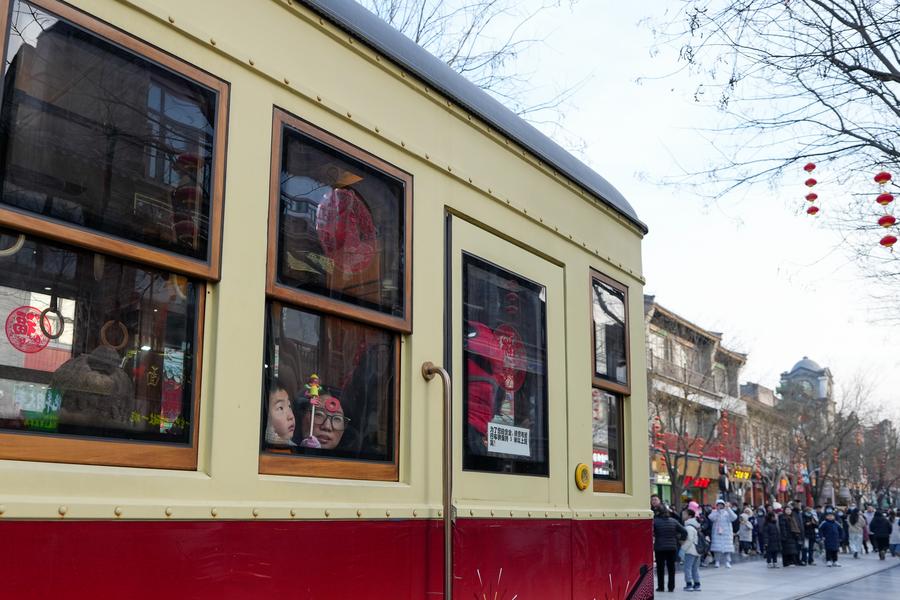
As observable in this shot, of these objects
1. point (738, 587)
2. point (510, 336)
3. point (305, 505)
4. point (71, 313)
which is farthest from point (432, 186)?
point (738, 587)

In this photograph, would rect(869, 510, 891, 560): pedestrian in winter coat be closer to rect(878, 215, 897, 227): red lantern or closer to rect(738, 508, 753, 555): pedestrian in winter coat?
rect(738, 508, 753, 555): pedestrian in winter coat

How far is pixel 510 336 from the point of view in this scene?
3.51 m

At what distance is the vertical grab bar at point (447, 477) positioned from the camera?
2822mm

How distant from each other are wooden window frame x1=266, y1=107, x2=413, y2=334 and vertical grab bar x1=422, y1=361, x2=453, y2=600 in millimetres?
192

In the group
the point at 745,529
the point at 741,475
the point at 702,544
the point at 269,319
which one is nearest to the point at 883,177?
the point at 269,319

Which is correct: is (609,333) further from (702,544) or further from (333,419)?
(702,544)

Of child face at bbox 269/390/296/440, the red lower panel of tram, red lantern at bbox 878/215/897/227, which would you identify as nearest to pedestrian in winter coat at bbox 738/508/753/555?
red lantern at bbox 878/215/897/227

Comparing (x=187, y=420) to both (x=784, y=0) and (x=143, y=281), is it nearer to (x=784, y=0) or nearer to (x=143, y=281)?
(x=143, y=281)

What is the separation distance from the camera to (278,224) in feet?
8.05

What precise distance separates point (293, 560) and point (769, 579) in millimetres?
16726

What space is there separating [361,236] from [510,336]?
3.06ft

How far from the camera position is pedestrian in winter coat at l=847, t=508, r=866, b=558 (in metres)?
25.7

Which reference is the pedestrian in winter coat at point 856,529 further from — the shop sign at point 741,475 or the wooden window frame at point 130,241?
the wooden window frame at point 130,241

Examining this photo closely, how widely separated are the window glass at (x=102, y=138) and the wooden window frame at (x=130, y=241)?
15 mm
